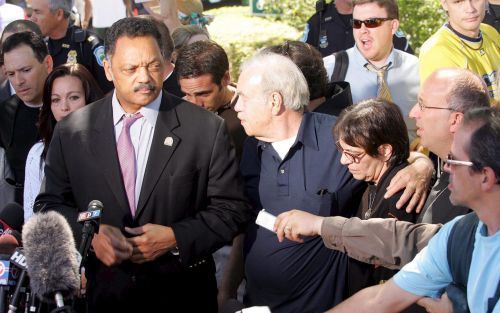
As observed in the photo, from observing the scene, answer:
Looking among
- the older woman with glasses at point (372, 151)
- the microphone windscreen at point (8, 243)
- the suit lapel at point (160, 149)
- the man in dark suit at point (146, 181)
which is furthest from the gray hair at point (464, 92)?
the microphone windscreen at point (8, 243)

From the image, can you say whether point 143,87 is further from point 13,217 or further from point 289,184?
point 13,217

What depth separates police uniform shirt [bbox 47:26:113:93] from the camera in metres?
7.69

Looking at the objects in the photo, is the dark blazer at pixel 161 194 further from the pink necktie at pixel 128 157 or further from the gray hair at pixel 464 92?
the gray hair at pixel 464 92

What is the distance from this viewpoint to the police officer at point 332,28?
8.28 metres

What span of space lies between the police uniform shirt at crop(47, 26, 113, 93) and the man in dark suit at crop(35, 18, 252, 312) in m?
3.15

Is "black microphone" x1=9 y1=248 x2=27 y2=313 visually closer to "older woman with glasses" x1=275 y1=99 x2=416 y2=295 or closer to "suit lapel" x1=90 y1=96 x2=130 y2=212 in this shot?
"suit lapel" x1=90 y1=96 x2=130 y2=212

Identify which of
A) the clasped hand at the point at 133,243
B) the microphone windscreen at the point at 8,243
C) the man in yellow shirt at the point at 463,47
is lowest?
the microphone windscreen at the point at 8,243

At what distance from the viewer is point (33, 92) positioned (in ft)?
21.5

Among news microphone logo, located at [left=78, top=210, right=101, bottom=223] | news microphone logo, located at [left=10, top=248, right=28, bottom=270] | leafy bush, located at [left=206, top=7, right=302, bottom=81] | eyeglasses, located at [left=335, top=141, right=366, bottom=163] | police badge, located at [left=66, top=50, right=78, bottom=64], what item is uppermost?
police badge, located at [left=66, top=50, right=78, bottom=64]

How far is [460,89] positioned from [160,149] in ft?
5.04

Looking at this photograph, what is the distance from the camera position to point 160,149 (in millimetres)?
4352

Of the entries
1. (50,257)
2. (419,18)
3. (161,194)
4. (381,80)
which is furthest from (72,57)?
(419,18)

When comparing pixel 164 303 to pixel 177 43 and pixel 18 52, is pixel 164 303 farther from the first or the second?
pixel 177 43

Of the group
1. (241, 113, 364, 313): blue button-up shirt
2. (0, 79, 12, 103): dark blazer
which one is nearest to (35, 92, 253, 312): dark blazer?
(241, 113, 364, 313): blue button-up shirt
